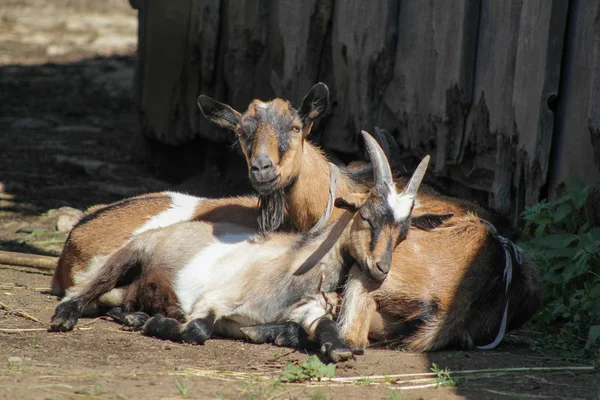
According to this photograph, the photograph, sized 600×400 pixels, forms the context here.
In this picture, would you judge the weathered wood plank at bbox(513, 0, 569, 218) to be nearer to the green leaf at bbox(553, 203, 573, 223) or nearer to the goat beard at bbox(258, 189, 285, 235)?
the green leaf at bbox(553, 203, 573, 223)

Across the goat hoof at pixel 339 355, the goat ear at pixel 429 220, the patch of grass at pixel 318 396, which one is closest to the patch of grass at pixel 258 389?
the patch of grass at pixel 318 396

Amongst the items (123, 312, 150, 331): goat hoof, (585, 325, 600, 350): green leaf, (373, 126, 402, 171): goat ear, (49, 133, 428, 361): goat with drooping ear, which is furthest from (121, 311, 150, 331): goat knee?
(585, 325, 600, 350): green leaf

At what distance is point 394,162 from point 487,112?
0.68 metres

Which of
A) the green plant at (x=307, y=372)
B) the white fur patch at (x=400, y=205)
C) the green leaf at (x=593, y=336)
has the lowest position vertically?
the green plant at (x=307, y=372)

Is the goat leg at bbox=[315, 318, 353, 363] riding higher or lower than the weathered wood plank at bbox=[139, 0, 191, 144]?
lower

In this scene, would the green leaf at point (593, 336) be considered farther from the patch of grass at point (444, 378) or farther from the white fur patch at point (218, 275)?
the white fur patch at point (218, 275)

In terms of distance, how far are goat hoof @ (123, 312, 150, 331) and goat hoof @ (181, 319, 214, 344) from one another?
403 mm

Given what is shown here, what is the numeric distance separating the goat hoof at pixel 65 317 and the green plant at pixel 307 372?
1373mm

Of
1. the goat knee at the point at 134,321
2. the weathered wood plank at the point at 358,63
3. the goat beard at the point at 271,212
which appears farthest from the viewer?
the weathered wood plank at the point at 358,63

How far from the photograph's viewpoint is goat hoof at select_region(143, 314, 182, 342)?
4.72 m

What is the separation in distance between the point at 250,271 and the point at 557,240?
1.73m

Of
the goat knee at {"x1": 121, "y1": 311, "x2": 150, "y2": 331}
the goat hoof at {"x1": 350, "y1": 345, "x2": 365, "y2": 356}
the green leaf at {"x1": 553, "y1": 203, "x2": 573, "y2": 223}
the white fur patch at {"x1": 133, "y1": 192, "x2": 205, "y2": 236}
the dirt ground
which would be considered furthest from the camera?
the white fur patch at {"x1": 133, "y1": 192, "x2": 205, "y2": 236}

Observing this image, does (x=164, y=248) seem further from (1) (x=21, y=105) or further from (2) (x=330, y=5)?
(1) (x=21, y=105)

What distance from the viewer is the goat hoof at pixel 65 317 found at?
15.7 ft
